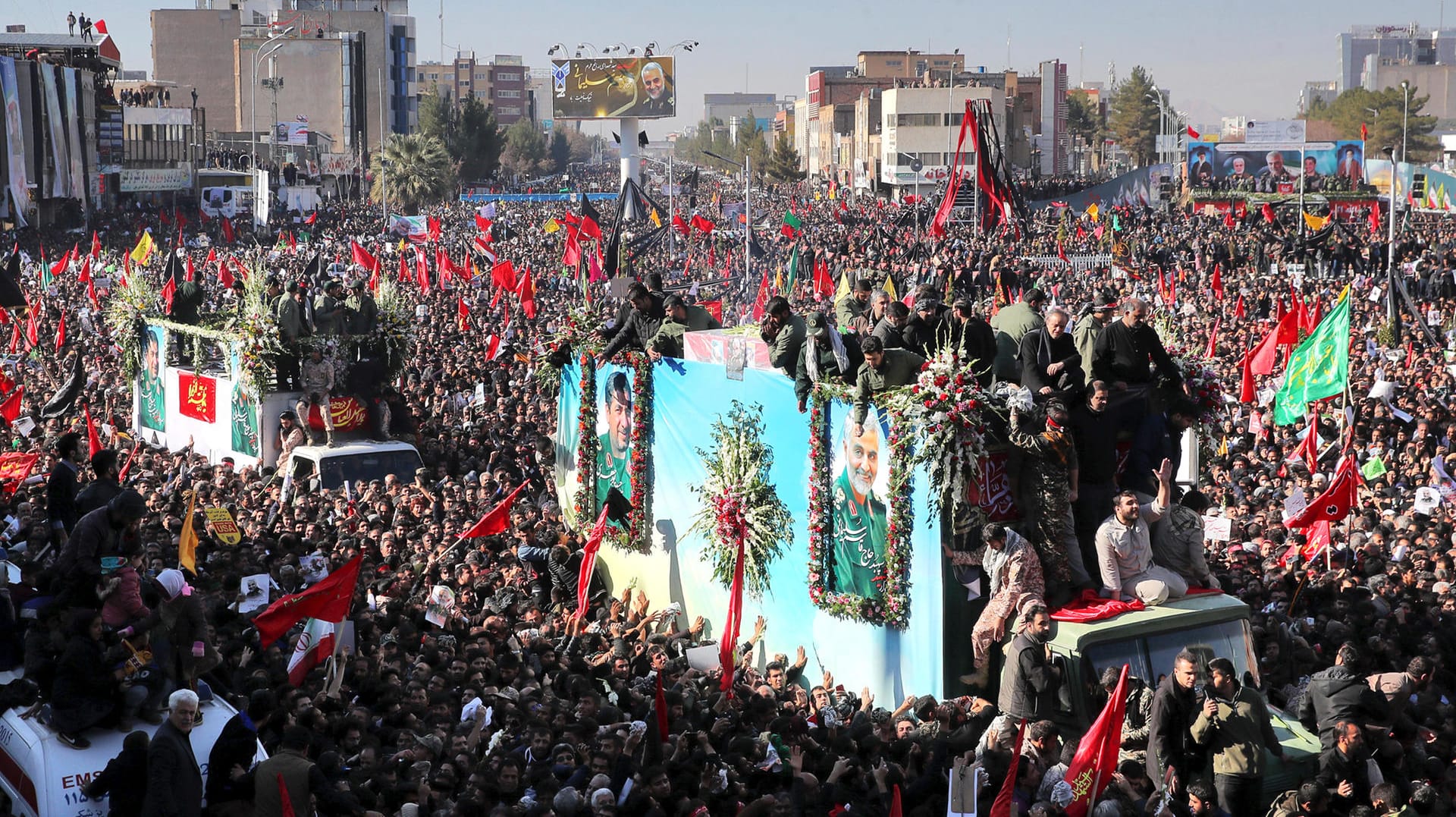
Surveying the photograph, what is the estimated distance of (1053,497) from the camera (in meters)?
10.6

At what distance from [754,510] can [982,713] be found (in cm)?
303

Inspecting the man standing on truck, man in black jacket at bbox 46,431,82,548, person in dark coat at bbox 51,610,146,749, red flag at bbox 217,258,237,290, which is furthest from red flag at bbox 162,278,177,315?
person in dark coat at bbox 51,610,146,749

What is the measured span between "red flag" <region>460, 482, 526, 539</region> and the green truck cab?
6526 millimetres

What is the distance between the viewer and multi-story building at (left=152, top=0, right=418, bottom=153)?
115 meters

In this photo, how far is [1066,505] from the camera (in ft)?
34.9

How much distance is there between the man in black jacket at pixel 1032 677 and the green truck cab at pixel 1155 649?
0.30 feet

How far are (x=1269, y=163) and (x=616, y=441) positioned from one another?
270 ft

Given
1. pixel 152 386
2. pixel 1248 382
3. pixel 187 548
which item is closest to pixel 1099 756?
pixel 187 548

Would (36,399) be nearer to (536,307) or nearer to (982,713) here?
(536,307)

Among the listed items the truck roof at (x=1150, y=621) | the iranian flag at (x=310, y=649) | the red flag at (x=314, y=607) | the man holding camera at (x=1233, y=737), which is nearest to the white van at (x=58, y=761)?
the iranian flag at (x=310, y=649)

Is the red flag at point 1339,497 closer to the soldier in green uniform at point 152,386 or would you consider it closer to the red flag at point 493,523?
the red flag at point 493,523

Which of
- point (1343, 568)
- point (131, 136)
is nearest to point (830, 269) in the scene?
point (1343, 568)

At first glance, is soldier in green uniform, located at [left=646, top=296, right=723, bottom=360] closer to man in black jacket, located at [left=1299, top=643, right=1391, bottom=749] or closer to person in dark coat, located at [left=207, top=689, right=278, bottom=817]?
man in black jacket, located at [left=1299, top=643, right=1391, bottom=749]

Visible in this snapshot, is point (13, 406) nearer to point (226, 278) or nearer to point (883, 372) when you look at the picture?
point (883, 372)
